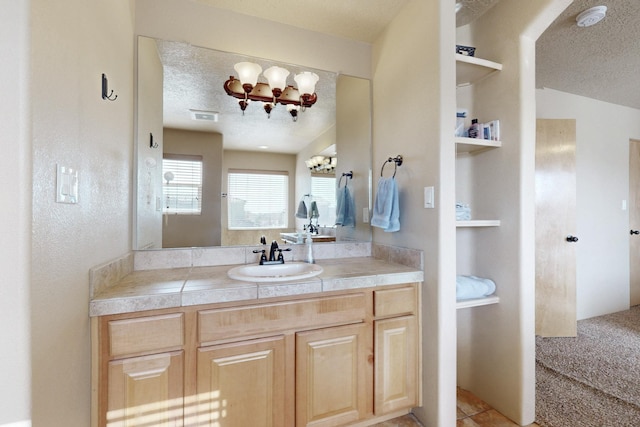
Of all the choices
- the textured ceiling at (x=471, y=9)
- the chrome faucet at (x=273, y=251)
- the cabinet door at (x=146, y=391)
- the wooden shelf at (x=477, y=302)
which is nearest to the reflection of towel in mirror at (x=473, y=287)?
the wooden shelf at (x=477, y=302)

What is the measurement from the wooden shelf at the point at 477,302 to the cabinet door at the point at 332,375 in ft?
1.95

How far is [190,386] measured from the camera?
115 cm

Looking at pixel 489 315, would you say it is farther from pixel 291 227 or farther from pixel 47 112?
pixel 47 112

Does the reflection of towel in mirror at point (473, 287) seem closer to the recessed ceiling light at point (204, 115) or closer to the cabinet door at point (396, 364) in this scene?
the cabinet door at point (396, 364)

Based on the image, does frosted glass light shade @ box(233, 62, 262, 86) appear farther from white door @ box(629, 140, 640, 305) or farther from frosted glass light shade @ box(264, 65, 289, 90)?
white door @ box(629, 140, 640, 305)

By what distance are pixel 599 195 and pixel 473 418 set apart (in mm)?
3092

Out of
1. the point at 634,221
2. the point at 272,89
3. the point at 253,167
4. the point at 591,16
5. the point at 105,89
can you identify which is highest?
the point at 591,16

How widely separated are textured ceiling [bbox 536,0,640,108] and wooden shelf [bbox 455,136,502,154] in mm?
1016

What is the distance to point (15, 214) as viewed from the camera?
0.67 meters

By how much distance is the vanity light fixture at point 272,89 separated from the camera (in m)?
1.80

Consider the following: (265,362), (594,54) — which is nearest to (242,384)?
(265,362)

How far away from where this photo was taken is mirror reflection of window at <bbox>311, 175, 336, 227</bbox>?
2.06 m

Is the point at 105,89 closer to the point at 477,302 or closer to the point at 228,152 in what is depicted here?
the point at 228,152

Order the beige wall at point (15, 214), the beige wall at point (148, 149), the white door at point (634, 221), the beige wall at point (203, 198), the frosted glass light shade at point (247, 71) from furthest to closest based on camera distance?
the white door at point (634, 221) < the frosted glass light shade at point (247, 71) < the beige wall at point (203, 198) < the beige wall at point (148, 149) < the beige wall at point (15, 214)
